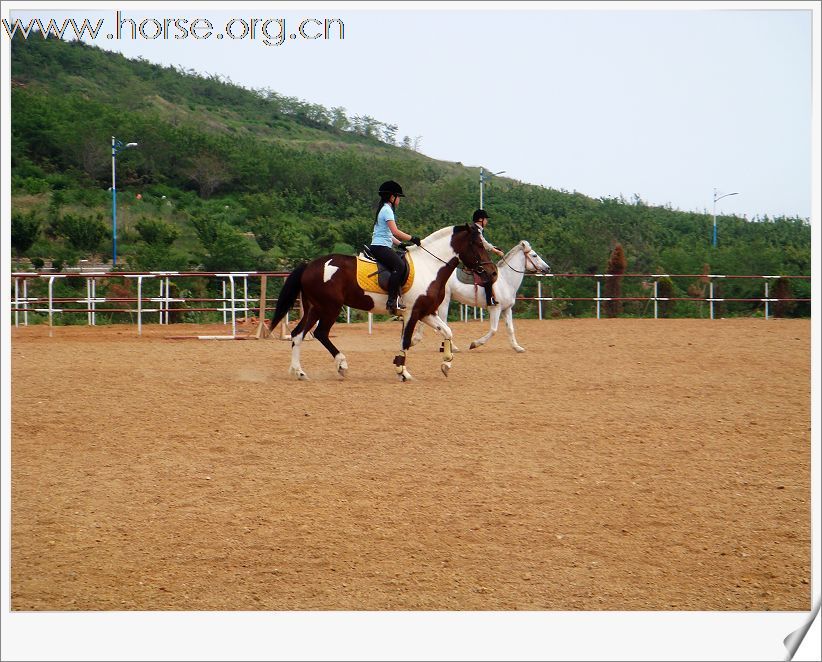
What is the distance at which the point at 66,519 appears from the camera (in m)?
5.19

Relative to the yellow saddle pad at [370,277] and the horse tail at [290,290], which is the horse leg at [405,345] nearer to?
the yellow saddle pad at [370,277]

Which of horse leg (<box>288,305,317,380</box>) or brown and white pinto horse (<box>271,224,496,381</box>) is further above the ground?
brown and white pinto horse (<box>271,224,496,381</box>)

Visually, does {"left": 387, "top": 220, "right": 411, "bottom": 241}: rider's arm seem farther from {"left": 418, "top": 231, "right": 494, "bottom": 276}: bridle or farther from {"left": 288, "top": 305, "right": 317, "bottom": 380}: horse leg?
{"left": 288, "top": 305, "right": 317, "bottom": 380}: horse leg

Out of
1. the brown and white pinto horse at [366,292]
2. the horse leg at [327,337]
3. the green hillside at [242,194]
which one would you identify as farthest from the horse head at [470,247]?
the green hillside at [242,194]

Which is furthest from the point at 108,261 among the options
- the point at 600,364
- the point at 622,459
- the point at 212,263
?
the point at 622,459

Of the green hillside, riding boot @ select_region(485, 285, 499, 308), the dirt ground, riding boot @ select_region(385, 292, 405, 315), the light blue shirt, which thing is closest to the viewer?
the dirt ground

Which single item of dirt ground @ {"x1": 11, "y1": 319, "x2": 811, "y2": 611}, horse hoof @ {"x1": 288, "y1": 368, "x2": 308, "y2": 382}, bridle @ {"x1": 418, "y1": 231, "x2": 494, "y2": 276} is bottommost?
dirt ground @ {"x1": 11, "y1": 319, "x2": 811, "y2": 611}

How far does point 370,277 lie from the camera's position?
10.2 m

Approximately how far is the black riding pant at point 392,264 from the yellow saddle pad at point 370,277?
102 mm

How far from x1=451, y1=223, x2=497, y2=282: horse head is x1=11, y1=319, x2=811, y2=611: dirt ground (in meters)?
1.29

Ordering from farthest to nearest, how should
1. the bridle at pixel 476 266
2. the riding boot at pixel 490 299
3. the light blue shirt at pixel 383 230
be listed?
the riding boot at pixel 490 299
the bridle at pixel 476 266
the light blue shirt at pixel 383 230

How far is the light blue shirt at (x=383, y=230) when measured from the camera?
9.91 meters

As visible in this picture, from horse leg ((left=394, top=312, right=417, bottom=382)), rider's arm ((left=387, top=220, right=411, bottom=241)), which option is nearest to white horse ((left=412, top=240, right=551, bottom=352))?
horse leg ((left=394, top=312, right=417, bottom=382))

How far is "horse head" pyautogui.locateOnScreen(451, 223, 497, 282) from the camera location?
10.5 m
